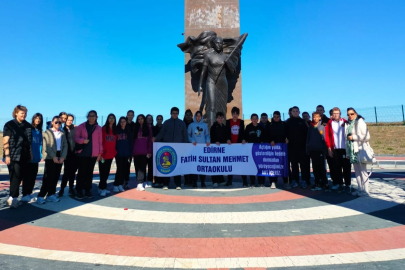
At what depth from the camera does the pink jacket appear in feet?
18.8

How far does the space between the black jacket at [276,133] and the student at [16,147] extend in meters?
5.84

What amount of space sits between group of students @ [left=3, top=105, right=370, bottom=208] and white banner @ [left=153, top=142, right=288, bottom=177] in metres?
0.20

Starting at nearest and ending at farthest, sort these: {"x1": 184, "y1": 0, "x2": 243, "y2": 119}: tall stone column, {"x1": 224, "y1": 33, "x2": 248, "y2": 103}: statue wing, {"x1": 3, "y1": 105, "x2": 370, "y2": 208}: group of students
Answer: {"x1": 3, "y1": 105, "x2": 370, "y2": 208}: group of students
{"x1": 224, "y1": 33, "x2": 248, "y2": 103}: statue wing
{"x1": 184, "y1": 0, "x2": 243, "y2": 119}: tall stone column

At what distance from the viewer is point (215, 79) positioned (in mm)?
8859

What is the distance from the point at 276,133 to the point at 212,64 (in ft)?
11.7

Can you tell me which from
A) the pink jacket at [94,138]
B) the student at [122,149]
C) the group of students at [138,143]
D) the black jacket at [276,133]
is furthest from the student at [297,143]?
the pink jacket at [94,138]

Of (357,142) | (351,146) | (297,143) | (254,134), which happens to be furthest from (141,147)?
(357,142)

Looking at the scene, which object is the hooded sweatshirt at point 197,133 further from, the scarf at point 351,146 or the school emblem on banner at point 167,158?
the scarf at point 351,146

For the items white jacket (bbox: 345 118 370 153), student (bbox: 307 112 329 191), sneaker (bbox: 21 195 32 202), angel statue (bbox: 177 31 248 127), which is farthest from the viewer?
angel statue (bbox: 177 31 248 127)

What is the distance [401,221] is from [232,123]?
432cm

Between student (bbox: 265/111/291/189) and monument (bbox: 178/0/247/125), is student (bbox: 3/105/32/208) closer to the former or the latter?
monument (bbox: 178/0/247/125)

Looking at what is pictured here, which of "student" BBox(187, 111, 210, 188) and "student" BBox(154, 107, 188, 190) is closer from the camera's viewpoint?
"student" BBox(154, 107, 188, 190)

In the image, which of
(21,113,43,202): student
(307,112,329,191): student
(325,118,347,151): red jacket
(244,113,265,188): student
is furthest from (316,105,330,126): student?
(21,113,43,202): student

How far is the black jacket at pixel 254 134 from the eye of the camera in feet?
22.8
